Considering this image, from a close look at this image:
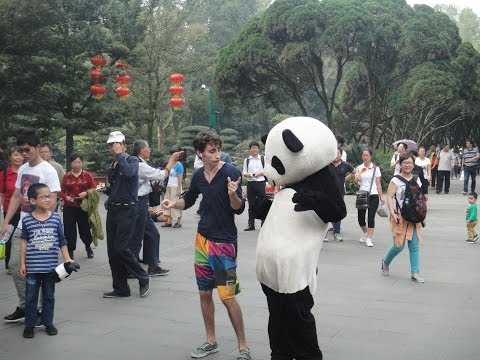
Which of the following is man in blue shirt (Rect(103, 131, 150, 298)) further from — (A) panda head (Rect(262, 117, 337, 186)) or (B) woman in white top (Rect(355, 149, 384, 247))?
(B) woman in white top (Rect(355, 149, 384, 247))

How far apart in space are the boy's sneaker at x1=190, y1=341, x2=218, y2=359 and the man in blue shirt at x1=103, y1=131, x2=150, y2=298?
1.98 metres

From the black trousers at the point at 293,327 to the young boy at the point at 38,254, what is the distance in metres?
2.13

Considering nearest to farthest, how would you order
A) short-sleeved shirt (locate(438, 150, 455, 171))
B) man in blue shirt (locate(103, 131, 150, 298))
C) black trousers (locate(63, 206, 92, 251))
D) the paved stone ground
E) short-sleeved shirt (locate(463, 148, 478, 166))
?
1. the paved stone ground
2. man in blue shirt (locate(103, 131, 150, 298))
3. black trousers (locate(63, 206, 92, 251))
4. short-sleeved shirt (locate(463, 148, 478, 166))
5. short-sleeved shirt (locate(438, 150, 455, 171))

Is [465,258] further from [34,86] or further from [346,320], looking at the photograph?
[34,86]

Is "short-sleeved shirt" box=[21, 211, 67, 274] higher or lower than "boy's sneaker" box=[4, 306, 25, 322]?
higher

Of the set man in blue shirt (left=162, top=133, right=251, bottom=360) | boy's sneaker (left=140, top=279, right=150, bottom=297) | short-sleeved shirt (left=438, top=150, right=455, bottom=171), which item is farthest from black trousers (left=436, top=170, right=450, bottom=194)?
man in blue shirt (left=162, top=133, right=251, bottom=360)

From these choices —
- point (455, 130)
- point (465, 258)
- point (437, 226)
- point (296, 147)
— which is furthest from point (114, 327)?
point (455, 130)

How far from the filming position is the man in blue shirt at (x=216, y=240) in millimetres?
5043

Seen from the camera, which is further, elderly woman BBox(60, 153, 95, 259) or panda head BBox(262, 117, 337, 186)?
elderly woman BBox(60, 153, 95, 259)

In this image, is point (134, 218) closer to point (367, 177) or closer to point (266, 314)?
point (266, 314)

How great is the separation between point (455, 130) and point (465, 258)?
30.6 m

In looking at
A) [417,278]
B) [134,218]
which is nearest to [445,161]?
[417,278]

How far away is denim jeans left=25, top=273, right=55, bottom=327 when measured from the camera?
5.63 metres

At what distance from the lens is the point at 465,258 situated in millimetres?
9586
